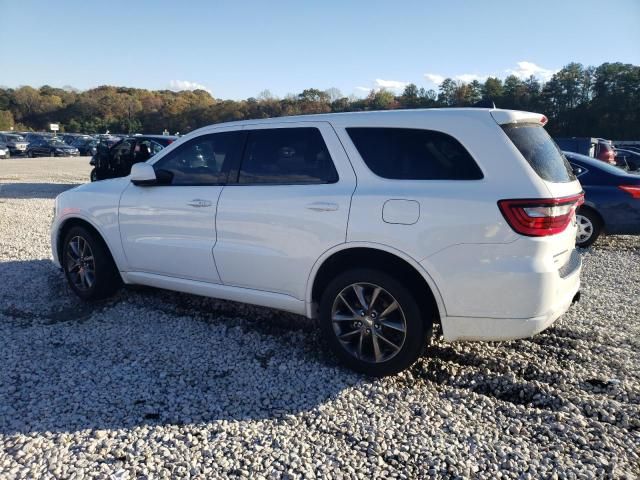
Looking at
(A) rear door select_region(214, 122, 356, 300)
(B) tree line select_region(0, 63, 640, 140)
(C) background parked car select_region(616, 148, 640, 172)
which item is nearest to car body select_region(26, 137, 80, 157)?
(B) tree line select_region(0, 63, 640, 140)

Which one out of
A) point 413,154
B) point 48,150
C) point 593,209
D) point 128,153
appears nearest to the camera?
point 413,154

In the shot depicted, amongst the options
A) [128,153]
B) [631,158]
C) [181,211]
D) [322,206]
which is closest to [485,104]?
[322,206]

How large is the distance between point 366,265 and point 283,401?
1079 mm

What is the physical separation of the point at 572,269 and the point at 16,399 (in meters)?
3.84

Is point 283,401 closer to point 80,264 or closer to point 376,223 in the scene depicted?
point 376,223

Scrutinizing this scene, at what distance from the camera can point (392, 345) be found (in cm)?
350

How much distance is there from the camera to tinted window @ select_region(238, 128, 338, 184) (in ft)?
12.3

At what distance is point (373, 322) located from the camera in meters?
3.54

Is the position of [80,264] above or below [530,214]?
below

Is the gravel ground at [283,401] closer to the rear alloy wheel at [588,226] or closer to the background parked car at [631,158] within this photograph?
the rear alloy wheel at [588,226]

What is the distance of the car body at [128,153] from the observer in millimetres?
13469

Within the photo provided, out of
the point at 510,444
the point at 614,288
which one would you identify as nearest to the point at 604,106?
the point at 614,288

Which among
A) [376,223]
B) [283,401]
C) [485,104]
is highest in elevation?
[485,104]

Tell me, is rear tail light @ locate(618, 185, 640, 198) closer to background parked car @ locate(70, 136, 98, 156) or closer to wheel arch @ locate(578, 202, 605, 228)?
wheel arch @ locate(578, 202, 605, 228)
